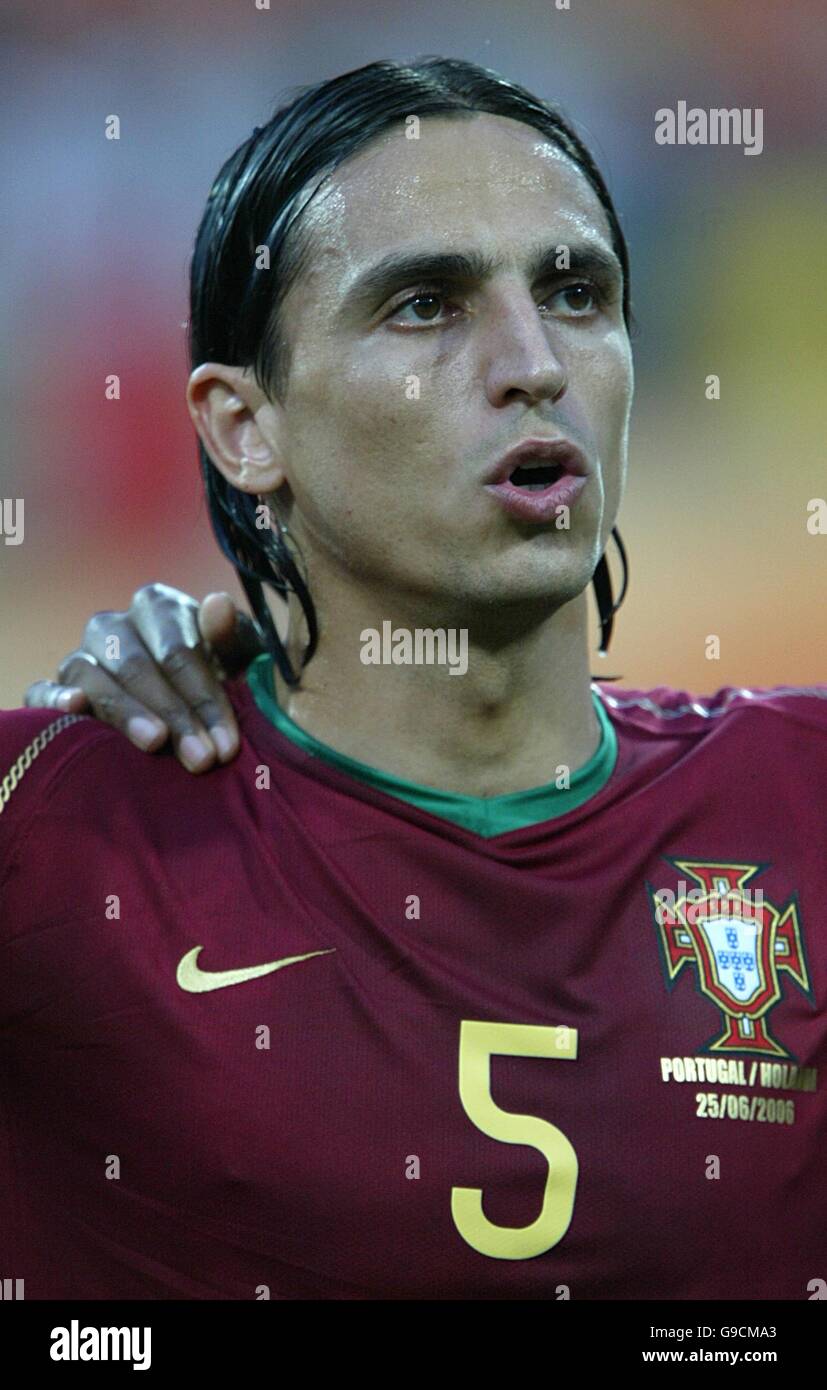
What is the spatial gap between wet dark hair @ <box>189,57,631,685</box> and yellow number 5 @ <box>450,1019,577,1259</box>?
599 millimetres

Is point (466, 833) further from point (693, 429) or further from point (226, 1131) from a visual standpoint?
point (693, 429)

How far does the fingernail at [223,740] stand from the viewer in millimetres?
2316

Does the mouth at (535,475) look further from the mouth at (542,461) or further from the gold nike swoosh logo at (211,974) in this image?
the gold nike swoosh logo at (211,974)

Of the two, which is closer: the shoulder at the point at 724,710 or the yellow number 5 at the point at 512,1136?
Answer: the yellow number 5 at the point at 512,1136

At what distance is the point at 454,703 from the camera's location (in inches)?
90.0

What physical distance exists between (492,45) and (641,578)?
7.38 ft

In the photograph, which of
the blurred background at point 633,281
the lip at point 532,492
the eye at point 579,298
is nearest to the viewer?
the lip at point 532,492

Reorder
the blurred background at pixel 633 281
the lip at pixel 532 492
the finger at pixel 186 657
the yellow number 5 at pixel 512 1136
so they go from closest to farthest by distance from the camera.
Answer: the yellow number 5 at pixel 512 1136 → the lip at pixel 532 492 → the finger at pixel 186 657 → the blurred background at pixel 633 281

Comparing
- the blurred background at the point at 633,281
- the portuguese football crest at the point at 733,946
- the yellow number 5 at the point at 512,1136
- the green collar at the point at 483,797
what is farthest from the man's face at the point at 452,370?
the blurred background at the point at 633,281

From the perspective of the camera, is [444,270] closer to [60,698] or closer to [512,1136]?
[60,698]

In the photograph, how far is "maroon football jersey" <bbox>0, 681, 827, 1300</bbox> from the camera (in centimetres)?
202

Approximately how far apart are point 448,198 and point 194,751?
2.58ft

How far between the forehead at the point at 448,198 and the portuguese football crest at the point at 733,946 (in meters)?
0.85

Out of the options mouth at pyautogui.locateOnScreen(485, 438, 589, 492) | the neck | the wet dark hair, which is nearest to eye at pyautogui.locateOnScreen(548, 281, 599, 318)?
the wet dark hair
